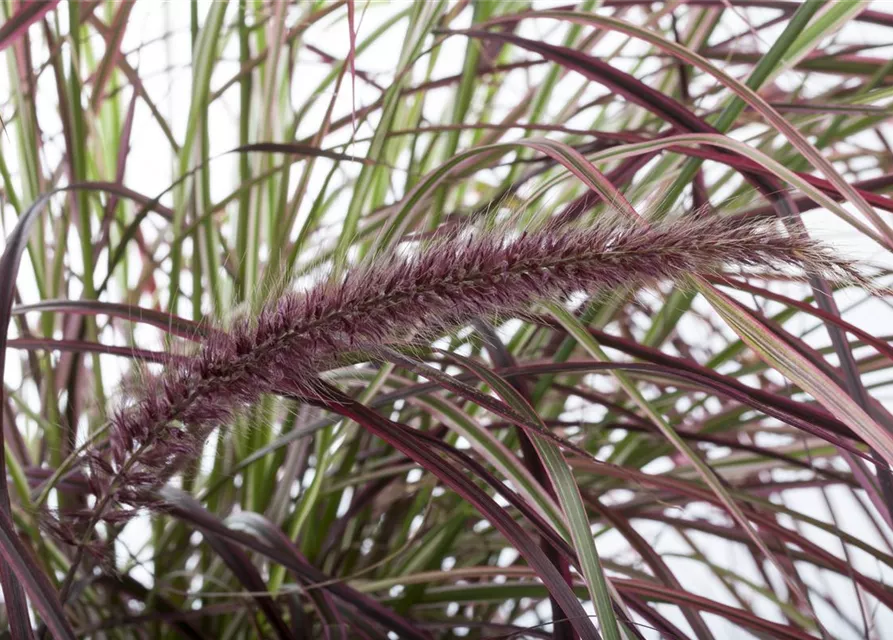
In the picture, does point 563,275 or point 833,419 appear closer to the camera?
point 563,275

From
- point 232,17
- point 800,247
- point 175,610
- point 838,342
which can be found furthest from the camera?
point 232,17

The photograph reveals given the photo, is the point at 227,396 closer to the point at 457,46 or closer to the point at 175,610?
the point at 175,610

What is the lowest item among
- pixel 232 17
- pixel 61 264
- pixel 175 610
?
pixel 175 610

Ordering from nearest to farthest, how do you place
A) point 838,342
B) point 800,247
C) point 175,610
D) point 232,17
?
point 800,247, point 838,342, point 175,610, point 232,17

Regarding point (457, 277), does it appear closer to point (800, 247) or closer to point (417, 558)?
point (800, 247)

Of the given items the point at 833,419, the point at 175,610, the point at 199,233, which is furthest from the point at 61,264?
the point at 833,419

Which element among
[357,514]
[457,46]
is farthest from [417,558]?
[457,46]

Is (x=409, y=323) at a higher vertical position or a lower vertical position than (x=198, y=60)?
lower
